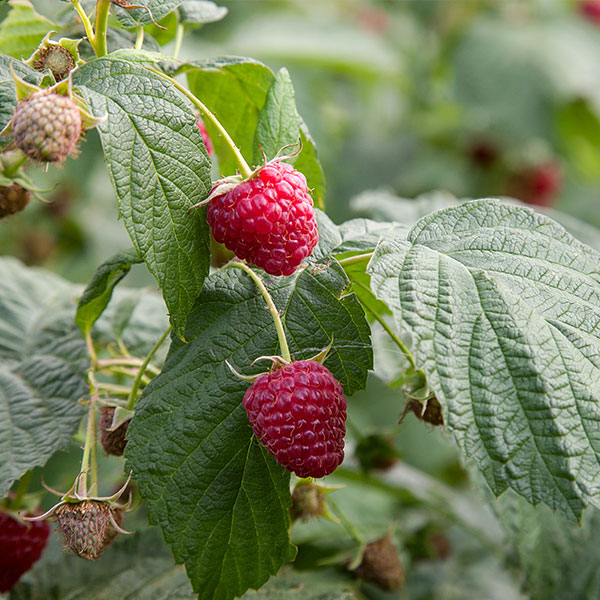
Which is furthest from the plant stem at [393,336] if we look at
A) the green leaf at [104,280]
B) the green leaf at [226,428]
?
the green leaf at [104,280]

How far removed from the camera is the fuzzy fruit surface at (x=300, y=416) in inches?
36.4

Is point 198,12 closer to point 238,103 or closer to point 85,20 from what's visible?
point 238,103

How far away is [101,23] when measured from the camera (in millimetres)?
981

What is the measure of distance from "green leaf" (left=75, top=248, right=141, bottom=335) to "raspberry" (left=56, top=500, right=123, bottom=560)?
0.31 m

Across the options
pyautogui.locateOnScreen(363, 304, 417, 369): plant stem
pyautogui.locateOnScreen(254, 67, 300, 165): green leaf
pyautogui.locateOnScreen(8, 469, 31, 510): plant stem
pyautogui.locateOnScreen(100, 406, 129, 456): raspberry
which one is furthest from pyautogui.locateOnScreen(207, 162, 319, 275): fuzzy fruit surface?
pyautogui.locateOnScreen(8, 469, 31, 510): plant stem

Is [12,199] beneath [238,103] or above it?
beneath

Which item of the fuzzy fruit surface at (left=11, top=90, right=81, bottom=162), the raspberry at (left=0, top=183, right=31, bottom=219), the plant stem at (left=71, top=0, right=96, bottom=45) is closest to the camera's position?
the fuzzy fruit surface at (left=11, top=90, right=81, bottom=162)

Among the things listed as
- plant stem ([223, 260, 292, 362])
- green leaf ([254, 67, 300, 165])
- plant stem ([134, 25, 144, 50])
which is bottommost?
plant stem ([223, 260, 292, 362])

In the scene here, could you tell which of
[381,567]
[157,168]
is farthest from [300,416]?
[381,567]

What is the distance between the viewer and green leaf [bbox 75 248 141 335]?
108cm

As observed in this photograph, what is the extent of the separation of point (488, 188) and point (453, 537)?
1.94 m

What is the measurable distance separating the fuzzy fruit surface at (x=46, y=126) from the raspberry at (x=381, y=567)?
103 centimetres

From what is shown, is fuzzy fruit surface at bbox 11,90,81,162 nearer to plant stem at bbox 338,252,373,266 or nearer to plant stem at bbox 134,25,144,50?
plant stem at bbox 134,25,144,50

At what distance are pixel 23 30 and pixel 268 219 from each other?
662 millimetres
